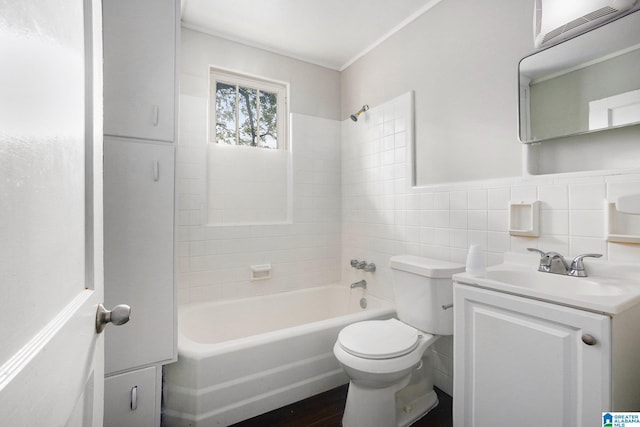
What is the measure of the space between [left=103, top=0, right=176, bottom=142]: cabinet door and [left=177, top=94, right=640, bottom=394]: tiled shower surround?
2.84 ft

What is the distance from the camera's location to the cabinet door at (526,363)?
0.92 meters

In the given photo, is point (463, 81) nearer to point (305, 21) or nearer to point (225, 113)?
point (305, 21)

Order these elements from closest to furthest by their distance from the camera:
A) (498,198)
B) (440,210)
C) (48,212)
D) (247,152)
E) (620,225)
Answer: (48,212), (620,225), (498,198), (440,210), (247,152)

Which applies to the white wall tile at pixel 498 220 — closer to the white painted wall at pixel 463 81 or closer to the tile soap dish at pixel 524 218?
the tile soap dish at pixel 524 218

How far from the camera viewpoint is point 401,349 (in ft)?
4.87

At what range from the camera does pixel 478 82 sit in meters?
1.81

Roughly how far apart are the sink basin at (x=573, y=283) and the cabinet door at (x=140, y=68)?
156 cm

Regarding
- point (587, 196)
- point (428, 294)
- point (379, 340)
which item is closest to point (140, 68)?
point (379, 340)

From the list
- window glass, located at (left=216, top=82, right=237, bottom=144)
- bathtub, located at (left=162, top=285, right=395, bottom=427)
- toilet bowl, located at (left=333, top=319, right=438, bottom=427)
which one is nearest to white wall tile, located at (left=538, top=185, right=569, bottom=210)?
toilet bowl, located at (left=333, top=319, right=438, bottom=427)

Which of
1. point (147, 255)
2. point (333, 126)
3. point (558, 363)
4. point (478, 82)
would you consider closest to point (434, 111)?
point (478, 82)

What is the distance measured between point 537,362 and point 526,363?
0.13ft

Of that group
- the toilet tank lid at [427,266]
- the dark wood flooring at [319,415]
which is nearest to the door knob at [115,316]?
the dark wood flooring at [319,415]

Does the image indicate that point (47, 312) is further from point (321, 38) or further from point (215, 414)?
point (321, 38)

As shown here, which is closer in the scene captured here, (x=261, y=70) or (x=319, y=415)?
(x=319, y=415)
